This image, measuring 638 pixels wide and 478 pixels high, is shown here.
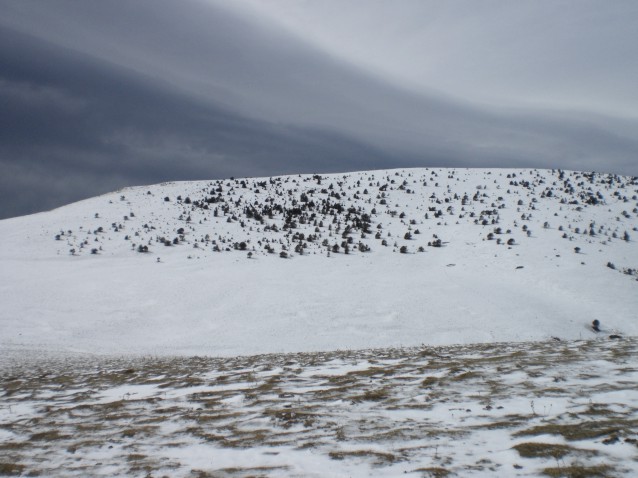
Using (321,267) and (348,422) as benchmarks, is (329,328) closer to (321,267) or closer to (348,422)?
(321,267)

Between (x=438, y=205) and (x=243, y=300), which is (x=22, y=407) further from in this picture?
(x=438, y=205)

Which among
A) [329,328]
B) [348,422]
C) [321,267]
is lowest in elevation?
[329,328]

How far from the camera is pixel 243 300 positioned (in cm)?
2228

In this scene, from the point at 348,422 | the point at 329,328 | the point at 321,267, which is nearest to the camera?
the point at 348,422

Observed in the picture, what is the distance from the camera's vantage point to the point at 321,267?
2809cm

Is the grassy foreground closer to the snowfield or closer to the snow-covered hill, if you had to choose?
the snowfield

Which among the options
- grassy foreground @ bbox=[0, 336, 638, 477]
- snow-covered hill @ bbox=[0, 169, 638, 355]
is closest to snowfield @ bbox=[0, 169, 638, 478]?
grassy foreground @ bbox=[0, 336, 638, 477]

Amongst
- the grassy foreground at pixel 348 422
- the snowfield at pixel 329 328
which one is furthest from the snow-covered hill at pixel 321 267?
the grassy foreground at pixel 348 422

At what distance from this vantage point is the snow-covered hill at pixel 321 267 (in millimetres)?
18312

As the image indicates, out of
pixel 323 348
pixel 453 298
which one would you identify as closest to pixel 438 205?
pixel 453 298

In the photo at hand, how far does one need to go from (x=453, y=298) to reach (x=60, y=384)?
18269 millimetres

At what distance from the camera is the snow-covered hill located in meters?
18.3

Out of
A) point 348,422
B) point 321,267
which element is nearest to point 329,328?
point 321,267

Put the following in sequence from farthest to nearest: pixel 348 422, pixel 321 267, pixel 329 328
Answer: pixel 321 267, pixel 329 328, pixel 348 422
